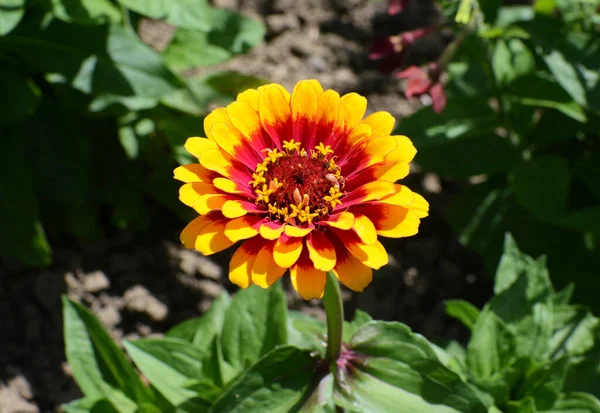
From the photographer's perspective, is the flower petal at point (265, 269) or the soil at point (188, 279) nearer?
the flower petal at point (265, 269)

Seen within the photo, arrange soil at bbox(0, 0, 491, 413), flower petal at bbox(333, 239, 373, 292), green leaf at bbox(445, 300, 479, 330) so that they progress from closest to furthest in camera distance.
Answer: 1. flower petal at bbox(333, 239, 373, 292)
2. green leaf at bbox(445, 300, 479, 330)
3. soil at bbox(0, 0, 491, 413)

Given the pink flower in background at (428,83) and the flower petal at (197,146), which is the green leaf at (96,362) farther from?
the pink flower in background at (428,83)

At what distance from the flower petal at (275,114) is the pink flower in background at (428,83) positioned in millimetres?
708

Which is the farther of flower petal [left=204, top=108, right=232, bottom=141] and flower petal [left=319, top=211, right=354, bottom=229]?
flower petal [left=204, top=108, right=232, bottom=141]

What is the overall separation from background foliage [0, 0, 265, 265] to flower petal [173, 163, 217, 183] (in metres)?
0.94

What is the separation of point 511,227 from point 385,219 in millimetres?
1433

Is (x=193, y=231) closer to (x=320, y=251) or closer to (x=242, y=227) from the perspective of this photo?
(x=242, y=227)

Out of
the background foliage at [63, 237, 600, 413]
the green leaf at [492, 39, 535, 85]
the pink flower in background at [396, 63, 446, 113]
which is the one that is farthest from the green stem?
the green leaf at [492, 39, 535, 85]

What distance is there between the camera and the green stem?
1808 mm

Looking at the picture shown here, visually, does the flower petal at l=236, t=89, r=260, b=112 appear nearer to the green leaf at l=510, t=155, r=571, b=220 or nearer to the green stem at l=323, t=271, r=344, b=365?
the green stem at l=323, t=271, r=344, b=365

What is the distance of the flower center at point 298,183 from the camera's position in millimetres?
1798

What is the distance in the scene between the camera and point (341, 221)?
1612 mm

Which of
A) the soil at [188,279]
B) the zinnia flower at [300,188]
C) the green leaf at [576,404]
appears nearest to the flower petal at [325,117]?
the zinnia flower at [300,188]

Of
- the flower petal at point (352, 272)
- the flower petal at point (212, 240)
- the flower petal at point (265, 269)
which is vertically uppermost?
the flower petal at point (212, 240)
